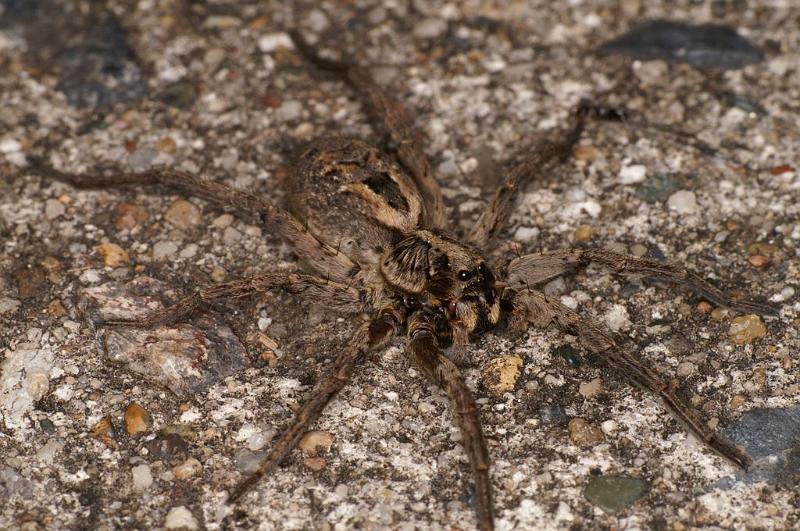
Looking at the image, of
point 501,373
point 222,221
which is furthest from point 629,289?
point 222,221

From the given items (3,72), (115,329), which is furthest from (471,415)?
(3,72)

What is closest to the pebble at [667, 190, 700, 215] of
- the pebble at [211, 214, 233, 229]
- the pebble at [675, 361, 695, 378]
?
the pebble at [675, 361, 695, 378]

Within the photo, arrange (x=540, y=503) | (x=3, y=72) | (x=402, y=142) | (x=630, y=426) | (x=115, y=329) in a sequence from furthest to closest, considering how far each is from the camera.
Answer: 1. (x=3, y=72)
2. (x=402, y=142)
3. (x=115, y=329)
4. (x=630, y=426)
5. (x=540, y=503)

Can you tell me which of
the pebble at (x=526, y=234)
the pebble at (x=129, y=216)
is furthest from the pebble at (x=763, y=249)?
the pebble at (x=129, y=216)

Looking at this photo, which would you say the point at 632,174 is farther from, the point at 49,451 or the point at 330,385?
the point at 49,451

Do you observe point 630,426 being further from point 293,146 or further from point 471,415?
point 293,146

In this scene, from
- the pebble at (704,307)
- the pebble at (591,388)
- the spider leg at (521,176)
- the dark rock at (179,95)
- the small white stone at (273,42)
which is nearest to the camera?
the pebble at (591,388)

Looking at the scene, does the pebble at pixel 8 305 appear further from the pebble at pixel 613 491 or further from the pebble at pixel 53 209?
the pebble at pixel 613 491
